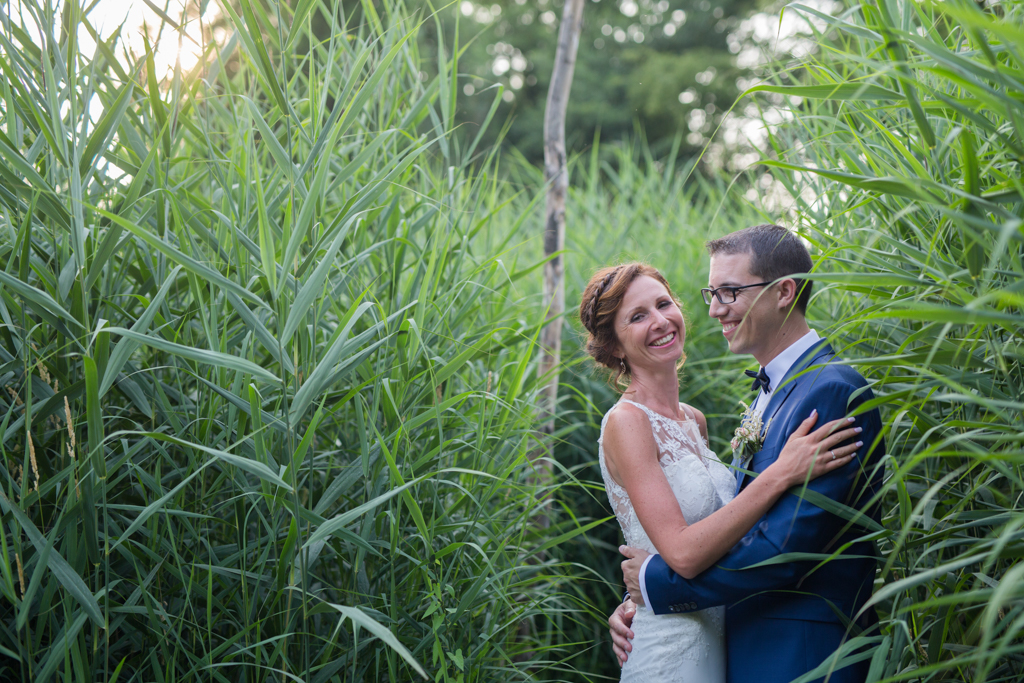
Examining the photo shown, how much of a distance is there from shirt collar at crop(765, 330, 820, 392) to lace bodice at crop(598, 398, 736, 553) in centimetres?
31

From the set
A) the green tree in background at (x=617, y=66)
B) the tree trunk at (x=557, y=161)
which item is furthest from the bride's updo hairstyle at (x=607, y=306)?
the green tree in background at (x=617, y=66)

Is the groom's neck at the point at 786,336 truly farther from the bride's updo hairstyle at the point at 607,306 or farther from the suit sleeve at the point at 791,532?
the bride's updo hairstyle at the point at 607,306

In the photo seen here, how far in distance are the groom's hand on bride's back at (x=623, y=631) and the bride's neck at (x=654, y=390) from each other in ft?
2.12

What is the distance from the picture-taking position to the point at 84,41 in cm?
208

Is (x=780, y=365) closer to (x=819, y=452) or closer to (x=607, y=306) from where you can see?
(x=819, y=452)

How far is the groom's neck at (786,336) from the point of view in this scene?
208 centimetres

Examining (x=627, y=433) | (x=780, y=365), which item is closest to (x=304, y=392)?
(x=627, y=433)

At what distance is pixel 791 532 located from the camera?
5.44ft

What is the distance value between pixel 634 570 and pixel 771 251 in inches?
41.4

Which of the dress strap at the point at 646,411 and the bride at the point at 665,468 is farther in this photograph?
the dress strap at the point at 646,411

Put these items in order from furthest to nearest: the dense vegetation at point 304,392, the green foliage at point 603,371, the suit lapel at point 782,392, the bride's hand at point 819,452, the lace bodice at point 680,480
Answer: the green foliage at point 603,371, the lace bodice at point 680,480, the suit lapel at point 782,392, the bride's hand at point 819,452, the dense vegetation at point 304,392

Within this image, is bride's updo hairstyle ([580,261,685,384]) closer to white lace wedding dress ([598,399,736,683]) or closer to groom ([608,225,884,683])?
white lace wedding dress ([598,399,736,683])

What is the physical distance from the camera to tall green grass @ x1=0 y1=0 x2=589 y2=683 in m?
1.51

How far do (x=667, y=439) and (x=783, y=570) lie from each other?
22.8 inches
